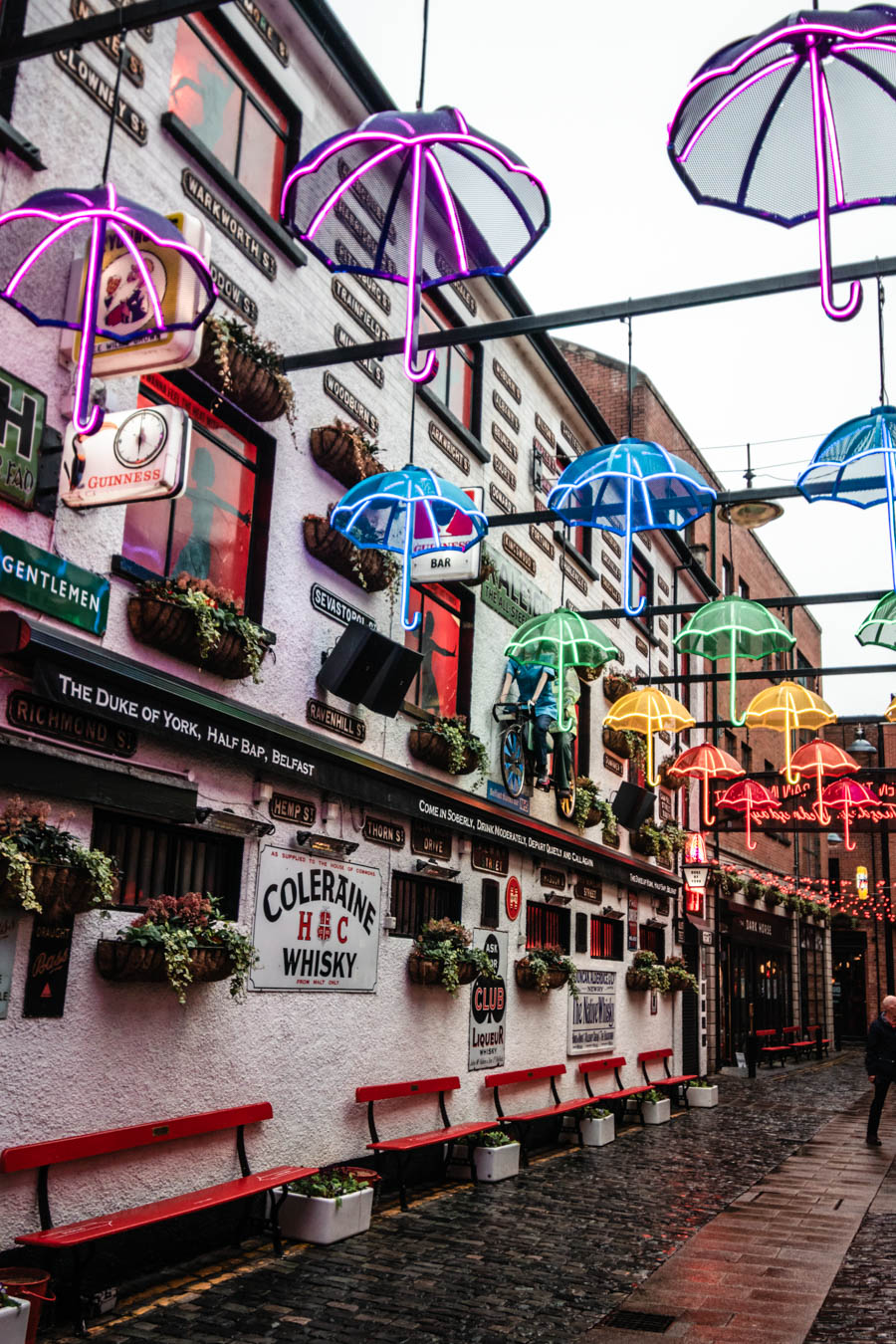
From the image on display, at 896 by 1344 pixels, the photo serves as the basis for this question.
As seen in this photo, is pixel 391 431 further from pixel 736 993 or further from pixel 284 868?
pixel 736 993

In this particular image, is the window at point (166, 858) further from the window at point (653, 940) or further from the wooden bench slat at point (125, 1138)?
the window at point (653, 940)

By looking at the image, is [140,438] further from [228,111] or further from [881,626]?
[881,626]

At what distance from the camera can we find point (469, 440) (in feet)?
44.1

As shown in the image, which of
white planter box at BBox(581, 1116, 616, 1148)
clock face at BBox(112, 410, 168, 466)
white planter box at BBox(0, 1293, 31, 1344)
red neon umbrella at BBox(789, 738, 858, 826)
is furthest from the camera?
red neon umbrella at BBox(789, 738, 858, 826)

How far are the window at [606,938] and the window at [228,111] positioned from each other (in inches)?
449

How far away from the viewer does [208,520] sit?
902 cm

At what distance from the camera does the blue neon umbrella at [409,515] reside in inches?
380

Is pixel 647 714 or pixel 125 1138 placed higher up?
pixel 647 714

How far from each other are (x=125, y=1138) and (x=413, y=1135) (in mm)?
4444

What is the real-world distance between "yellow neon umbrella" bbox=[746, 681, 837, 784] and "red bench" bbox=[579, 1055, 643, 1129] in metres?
5.40

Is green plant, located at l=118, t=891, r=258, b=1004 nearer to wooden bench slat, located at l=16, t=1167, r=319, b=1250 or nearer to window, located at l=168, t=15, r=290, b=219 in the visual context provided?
wooden bench slat, located at l=16, t=1167, r=319, b=1250

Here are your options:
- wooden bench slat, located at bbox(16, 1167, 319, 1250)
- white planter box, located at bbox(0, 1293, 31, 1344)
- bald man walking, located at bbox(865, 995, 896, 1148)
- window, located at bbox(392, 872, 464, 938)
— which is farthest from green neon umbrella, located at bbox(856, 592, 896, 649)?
white planter box, located at bbox(0, 1293, 31, 1344)

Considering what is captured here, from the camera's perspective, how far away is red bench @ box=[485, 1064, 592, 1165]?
12570 mm

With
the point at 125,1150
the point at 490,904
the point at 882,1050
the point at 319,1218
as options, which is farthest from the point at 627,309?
the point at 882,1050
